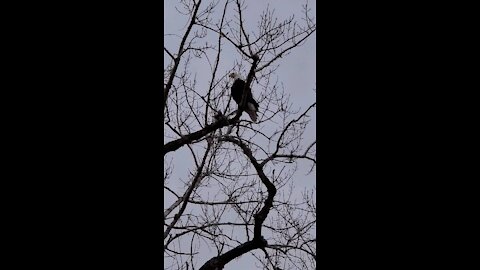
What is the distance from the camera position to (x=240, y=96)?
171 inches

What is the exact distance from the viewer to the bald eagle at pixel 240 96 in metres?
4.24

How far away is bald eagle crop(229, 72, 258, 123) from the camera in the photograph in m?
4.24
